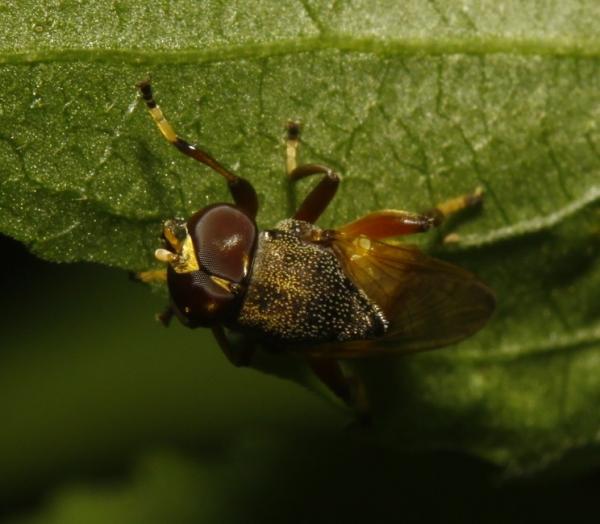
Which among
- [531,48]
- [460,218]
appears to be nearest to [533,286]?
[460,218]

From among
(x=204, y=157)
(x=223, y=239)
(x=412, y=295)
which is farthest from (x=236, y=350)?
(x=204, y=157)

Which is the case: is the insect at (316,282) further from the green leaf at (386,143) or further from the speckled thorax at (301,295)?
the green leaf at (386,143)

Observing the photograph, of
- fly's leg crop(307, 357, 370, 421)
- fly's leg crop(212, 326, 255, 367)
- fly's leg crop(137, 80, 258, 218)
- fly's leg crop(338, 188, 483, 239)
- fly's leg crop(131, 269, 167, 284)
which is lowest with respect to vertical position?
fly's leg crop(307, 357, 370, 421)

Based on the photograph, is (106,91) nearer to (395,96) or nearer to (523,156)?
(395,96)

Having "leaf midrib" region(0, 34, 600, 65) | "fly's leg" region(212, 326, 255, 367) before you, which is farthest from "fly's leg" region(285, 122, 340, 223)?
"fly's leg" region(212, 326, 255, 367)

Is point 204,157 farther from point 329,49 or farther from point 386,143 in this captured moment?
point 386,143

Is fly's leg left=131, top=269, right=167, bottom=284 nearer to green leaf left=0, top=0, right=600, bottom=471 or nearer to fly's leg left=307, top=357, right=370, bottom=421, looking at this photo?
green leaf left=0, top=0, right=600, bottom=471
